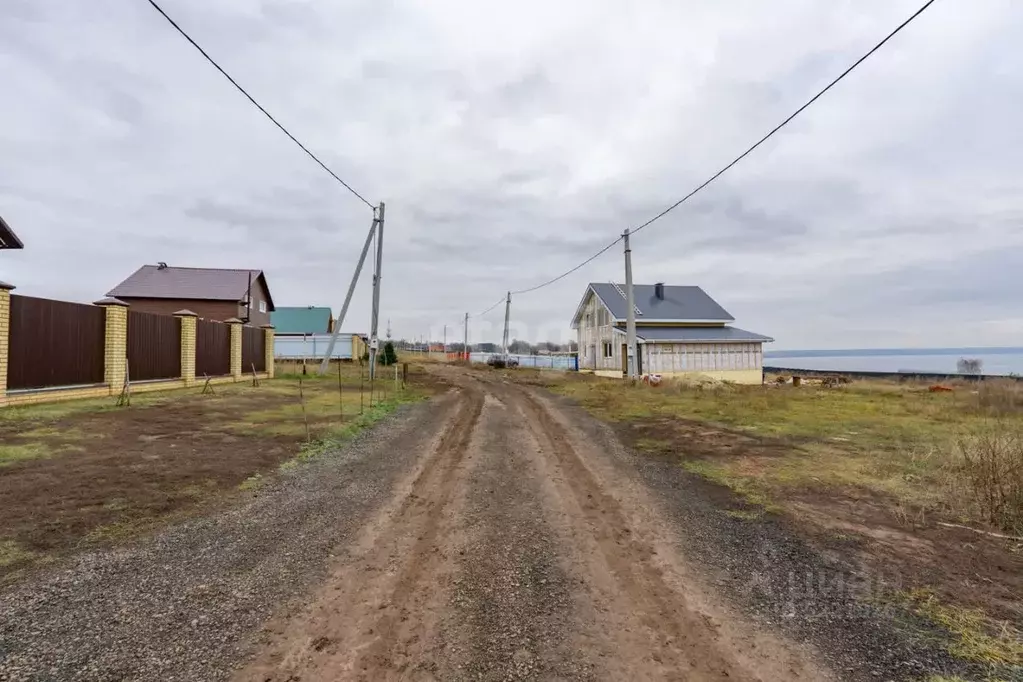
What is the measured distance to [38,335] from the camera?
37.9 feet

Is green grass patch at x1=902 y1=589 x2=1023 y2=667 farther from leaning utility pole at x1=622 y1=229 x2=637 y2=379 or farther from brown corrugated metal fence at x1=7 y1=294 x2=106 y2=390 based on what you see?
leaning utility pole at x1=622 y1=229 x2=637 y2=379

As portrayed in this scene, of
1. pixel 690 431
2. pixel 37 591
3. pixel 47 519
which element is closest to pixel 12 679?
pixel 37 591

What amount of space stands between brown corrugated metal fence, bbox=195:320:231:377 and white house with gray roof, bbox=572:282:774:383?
21.5m

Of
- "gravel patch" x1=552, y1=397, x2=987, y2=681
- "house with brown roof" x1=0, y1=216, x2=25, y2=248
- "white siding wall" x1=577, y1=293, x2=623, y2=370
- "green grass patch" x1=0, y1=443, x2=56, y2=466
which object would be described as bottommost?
"gravel patch" x1=552, y1=397, x2=987, y2=681

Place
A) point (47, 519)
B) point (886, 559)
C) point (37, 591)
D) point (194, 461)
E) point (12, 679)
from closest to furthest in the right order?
point (12, 679), point (37, 591), point (886, 559), point (47, 519), point (194, 461)

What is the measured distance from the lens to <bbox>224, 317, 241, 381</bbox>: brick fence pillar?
2158 cm

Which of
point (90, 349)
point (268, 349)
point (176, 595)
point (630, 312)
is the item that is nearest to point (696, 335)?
point (630, 312)

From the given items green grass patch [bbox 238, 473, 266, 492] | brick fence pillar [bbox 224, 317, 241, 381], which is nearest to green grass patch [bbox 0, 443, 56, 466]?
green grass patch [bbox 238, 473, 266, 492]

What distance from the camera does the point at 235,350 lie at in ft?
71.1

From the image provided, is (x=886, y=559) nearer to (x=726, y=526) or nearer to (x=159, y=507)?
(x=726, y=526)

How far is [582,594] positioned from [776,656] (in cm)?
115

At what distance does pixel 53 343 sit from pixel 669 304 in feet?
105

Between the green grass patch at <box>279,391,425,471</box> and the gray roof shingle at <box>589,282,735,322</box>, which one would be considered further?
the gray roof shingle at <box>589,282,735,322</box>

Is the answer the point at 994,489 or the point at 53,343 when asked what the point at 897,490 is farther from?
the point at 53,343
